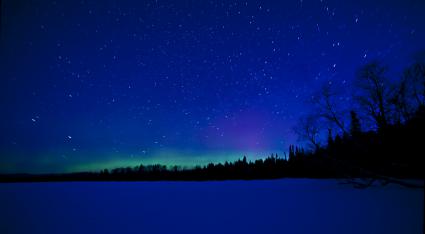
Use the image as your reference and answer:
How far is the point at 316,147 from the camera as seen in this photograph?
1755cm

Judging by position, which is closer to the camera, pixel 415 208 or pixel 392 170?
pixel 415 208

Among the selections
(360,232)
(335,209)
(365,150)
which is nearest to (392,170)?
(365,150)

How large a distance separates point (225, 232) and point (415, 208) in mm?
6164

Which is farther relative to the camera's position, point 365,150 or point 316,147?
point 316,147

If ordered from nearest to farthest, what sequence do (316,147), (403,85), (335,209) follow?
(335,209)
(403,85)
(316,147)

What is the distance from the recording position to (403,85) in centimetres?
1298

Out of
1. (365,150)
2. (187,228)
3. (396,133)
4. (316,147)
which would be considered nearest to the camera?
(187,228)

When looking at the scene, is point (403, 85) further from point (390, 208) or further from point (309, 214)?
point (309, 214)

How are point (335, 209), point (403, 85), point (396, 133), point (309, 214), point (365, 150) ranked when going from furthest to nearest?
point (365, 150), point (396, 133), point (403, 85), point (335, 209), point (309, 214)

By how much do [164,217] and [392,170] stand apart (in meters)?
16.1

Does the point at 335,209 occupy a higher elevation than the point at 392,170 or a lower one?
lower

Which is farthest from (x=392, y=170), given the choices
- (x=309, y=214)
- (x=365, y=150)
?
(x=309, y=214)

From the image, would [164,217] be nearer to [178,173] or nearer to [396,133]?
[396,133]

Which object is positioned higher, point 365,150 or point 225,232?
point 365,150
